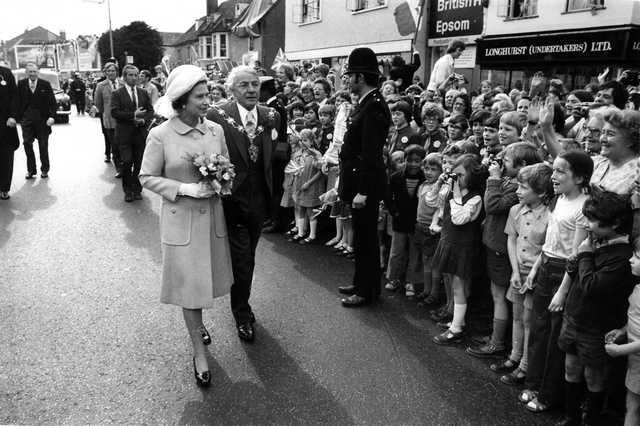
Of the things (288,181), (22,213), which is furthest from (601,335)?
(22,213)

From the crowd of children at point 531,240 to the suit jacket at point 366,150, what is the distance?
1.89 ft

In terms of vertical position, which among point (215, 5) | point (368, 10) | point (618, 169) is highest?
point (215, 5)

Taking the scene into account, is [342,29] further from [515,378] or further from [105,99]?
[515,378]

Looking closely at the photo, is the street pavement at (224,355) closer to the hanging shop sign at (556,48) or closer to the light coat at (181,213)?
the light coat at (181,213)

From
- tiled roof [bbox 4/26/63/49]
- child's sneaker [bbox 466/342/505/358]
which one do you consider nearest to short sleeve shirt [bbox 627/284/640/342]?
child's sneaker [bbox 466/342/505/358]

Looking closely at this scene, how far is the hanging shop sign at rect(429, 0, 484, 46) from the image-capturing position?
1812 centimetres

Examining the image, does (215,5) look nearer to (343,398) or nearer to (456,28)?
(456,28)

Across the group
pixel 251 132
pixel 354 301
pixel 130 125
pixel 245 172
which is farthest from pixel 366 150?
pixel 130 125

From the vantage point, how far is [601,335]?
3139 millimetres

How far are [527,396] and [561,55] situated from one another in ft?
45.7

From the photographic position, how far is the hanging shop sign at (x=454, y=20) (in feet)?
59.5

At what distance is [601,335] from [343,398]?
5.37 ft

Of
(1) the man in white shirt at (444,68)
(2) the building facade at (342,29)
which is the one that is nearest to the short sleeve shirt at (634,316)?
(1) the man in white shirt at (444,68)

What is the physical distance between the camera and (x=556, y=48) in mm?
15383
